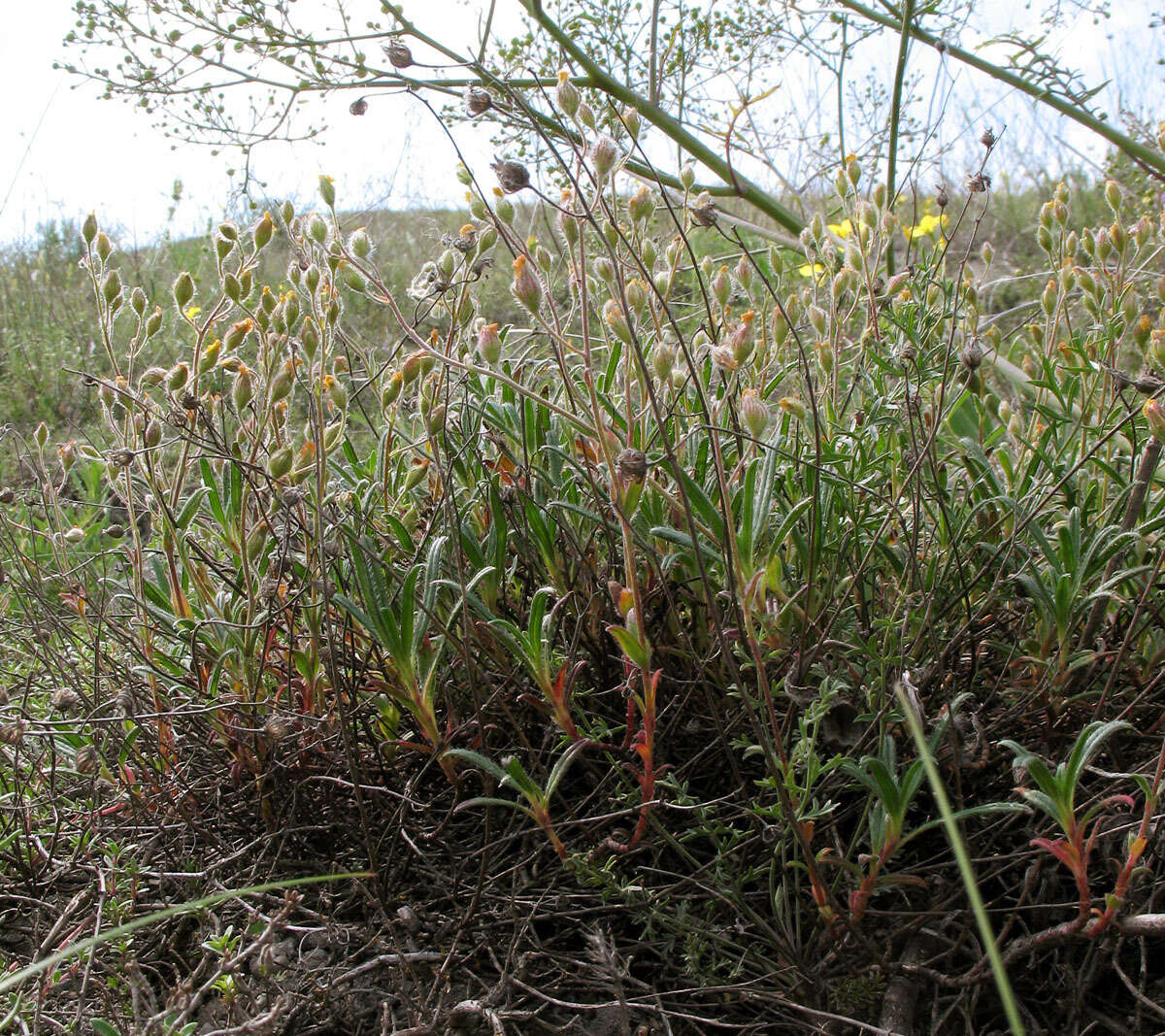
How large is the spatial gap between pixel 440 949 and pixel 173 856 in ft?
1.70

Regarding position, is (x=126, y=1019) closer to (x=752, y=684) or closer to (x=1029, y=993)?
(x=752, y=684)

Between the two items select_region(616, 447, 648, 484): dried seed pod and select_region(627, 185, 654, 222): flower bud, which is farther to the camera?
select_region(627, 185, 654, 222): flower bud

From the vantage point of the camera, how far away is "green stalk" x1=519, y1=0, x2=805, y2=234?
257 cm

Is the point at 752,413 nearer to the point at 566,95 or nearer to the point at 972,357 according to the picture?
the point at 972,357

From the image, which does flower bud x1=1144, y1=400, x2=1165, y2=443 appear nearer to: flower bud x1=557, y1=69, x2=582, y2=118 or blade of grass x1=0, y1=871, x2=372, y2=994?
flower bud x1=557, y1=69, x2=582, y2=118

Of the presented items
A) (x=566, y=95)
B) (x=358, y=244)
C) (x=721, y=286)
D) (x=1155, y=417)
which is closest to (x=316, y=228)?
(x=358, y=244)

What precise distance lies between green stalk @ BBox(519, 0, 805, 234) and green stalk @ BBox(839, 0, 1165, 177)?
24.6 inches

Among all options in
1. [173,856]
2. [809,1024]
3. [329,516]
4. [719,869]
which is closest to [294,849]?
[173,856]

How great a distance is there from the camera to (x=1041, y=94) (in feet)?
9.19

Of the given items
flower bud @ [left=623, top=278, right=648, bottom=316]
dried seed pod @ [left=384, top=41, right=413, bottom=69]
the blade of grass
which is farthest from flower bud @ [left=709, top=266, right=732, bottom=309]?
the blade of grass

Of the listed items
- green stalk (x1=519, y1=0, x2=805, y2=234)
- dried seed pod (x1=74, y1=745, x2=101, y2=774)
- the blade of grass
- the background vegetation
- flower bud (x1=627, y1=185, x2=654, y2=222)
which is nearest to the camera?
the blade of grass

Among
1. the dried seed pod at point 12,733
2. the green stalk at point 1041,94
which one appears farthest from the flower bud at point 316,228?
the green stalk at point 1041,94

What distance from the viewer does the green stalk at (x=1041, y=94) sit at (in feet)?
8.95

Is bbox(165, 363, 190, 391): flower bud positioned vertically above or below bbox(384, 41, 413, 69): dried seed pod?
below
